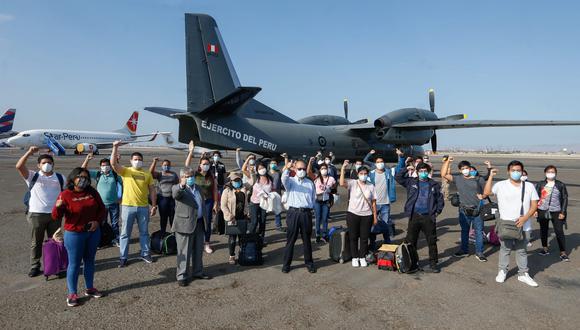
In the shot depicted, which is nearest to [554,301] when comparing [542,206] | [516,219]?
[516,219]

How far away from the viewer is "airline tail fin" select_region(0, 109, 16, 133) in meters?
65.1

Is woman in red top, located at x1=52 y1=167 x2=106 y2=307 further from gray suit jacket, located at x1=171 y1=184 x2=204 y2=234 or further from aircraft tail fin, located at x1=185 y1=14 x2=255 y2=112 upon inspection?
aircraft tail fin, located at x1=185 y1=14 x2=255 y2=112

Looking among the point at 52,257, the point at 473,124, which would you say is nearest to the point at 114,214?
the point at 52,257

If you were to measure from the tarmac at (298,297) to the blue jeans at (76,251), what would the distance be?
372mm

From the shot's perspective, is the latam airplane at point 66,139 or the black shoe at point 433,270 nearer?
the black shoe at point 433,270

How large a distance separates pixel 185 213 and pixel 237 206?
59.5 inches

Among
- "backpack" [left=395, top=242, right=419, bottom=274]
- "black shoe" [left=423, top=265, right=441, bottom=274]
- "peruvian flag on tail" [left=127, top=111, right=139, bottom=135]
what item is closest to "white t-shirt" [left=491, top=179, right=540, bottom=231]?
"black shoe" [left=423, top=265, right=441, bottom=274]

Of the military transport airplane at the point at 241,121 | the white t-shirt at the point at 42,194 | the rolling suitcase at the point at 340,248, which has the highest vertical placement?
the military transport airplane at the point at 241,121

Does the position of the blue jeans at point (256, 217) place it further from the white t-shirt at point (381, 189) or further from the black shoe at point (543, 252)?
the black shoe at point (543, 252)

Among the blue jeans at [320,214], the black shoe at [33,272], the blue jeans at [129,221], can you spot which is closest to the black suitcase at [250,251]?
the blue jeans at [129,221]

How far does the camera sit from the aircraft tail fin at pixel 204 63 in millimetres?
15914

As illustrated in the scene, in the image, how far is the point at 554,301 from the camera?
5145 mm

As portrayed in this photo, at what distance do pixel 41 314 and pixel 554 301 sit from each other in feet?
23.8

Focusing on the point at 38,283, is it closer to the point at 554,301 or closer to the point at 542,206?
the point at 554,301
